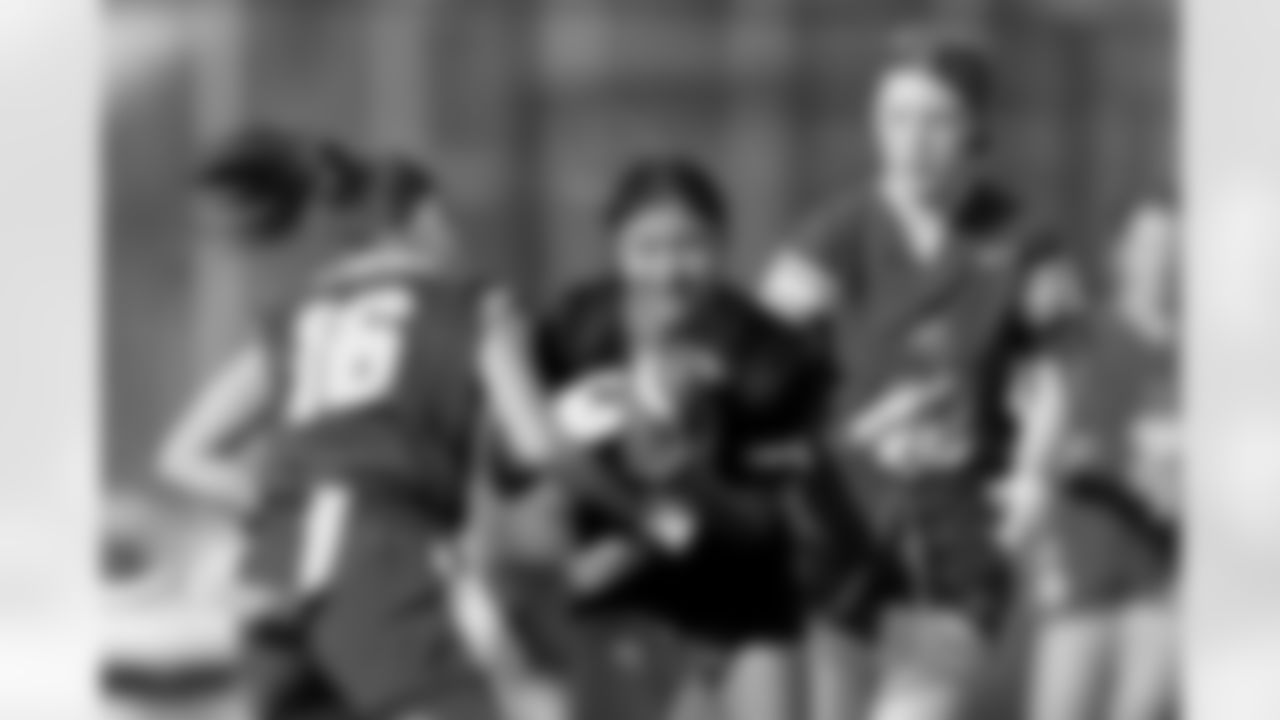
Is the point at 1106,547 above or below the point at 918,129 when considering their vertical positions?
below

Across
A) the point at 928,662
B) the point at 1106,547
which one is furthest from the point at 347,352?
the point at 1106,547

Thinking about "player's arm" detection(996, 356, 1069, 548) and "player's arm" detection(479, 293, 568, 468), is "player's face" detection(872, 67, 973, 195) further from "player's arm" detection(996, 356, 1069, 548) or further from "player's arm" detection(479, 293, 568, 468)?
"player's arm" detection(479, 293, 568, 468)

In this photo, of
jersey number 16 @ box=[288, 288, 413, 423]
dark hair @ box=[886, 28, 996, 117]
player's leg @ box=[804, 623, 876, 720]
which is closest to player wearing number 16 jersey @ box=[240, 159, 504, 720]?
jersey number 16 @ box=[288, 288, 413, 423]

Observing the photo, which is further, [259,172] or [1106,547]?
[1106,547]

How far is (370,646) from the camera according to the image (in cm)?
219

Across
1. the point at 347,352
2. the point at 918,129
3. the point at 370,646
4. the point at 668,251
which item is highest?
the point at 918,129

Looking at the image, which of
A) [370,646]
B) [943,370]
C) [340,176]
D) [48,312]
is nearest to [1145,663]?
[943,370]

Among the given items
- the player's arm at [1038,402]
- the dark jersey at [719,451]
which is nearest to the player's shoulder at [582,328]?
the dark jersey at [719,451]

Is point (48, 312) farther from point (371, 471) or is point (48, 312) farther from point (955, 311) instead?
point (955, 311)

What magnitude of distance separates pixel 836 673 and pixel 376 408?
42cm

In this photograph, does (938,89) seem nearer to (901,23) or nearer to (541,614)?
(901,23)

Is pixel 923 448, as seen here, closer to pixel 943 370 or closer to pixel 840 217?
pixel 943 370

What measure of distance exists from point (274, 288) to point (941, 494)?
0.55 meters

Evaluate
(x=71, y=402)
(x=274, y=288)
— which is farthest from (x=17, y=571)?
(x=274, y=288)
